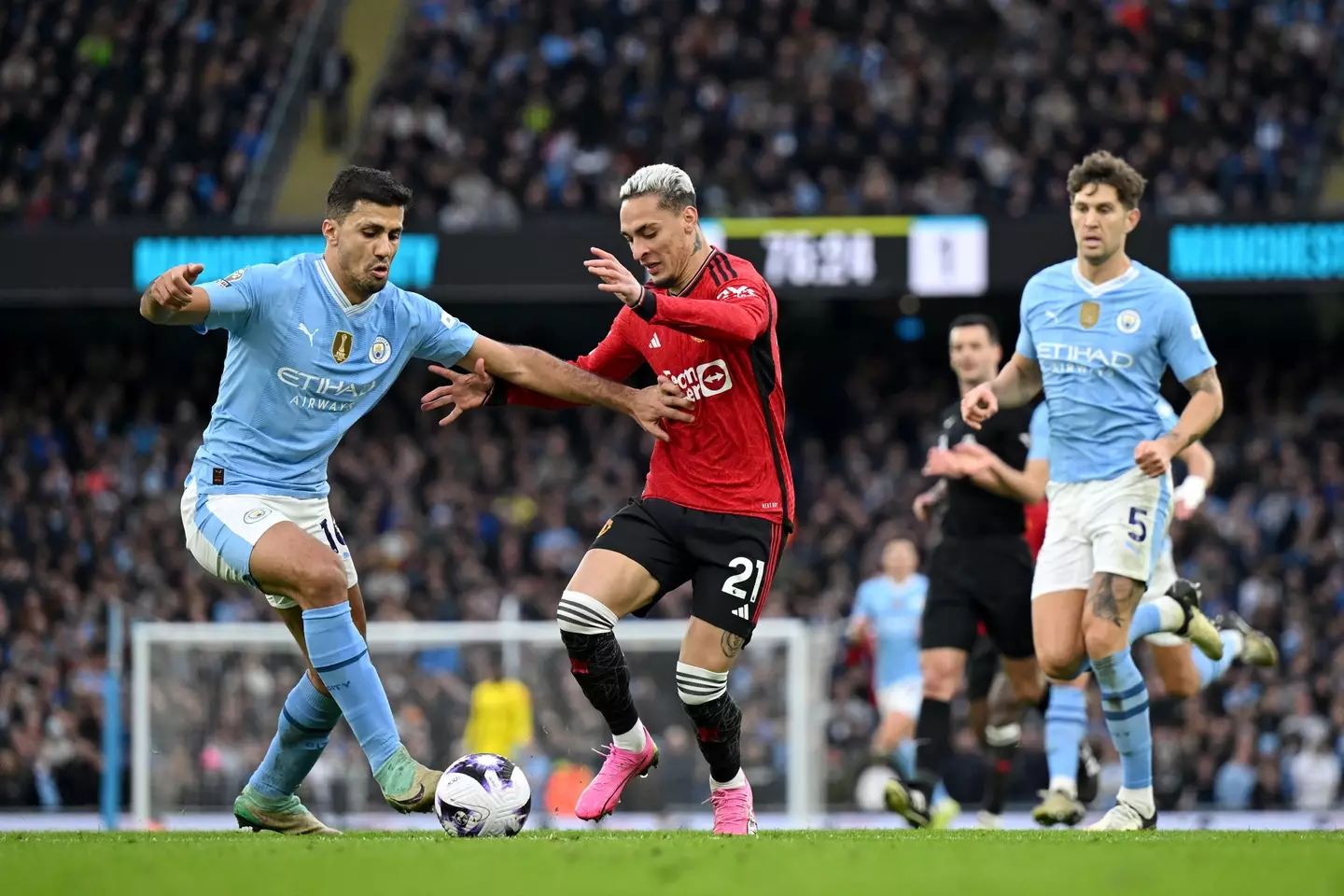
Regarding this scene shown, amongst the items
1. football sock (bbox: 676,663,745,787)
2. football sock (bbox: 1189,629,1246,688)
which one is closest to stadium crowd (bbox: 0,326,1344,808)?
football sock (bbox: 1189,629,1246,688)

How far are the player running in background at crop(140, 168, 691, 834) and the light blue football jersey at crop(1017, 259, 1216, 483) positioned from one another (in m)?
1.72

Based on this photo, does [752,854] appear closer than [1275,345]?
Yes

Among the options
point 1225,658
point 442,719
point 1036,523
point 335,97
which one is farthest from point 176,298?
point 335,97

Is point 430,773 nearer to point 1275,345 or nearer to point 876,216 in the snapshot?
point 876,216

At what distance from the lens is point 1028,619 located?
8.54m

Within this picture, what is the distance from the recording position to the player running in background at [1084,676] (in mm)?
8008

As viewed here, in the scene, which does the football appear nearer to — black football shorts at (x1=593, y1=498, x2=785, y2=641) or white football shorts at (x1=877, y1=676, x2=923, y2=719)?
black football shorts at (x1=593, y1=498, x2=785, y2=641)

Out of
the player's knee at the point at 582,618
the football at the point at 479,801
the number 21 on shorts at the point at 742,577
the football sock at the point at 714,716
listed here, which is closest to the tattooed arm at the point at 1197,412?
the number 21 on shorts at the point at 742,577

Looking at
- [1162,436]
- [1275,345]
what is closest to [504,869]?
[1162,436]

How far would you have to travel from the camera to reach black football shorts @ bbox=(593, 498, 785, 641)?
20.4 feet

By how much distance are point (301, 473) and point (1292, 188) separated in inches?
619

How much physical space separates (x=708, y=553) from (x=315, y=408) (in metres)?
1.46

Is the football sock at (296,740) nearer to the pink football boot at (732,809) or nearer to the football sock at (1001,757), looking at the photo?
the pink football boot at (732,809)

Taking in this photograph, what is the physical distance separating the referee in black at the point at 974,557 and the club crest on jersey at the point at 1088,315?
128 cm
